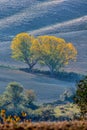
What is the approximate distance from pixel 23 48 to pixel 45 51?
287 inches

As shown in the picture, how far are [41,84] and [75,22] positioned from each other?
255 ft

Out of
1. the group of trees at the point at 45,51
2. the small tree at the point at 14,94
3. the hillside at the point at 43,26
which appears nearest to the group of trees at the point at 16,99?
the small tree at the point at 14,94

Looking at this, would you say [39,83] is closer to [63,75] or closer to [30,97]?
[63,75]

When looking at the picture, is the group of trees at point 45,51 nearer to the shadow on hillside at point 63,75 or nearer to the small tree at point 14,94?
the shadow on hillside at point 63,75

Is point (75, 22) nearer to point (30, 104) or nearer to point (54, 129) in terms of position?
point (30, 104)

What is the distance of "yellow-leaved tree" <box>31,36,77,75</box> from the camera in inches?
4811

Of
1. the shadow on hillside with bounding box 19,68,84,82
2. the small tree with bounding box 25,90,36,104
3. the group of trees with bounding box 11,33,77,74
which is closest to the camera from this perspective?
the small tree with bounding box 25,90,36,104

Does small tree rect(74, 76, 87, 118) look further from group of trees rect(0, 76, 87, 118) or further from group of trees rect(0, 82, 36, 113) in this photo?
group of trees rect(0, 82, 36, 113)

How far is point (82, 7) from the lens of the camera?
629ft

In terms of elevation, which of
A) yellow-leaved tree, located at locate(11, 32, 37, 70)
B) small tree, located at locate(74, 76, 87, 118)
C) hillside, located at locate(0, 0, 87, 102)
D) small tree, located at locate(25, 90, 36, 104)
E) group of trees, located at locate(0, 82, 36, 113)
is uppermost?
small tree, located at locate(74, 76, 87, 118)

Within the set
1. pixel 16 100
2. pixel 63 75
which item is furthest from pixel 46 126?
pixel 63 75

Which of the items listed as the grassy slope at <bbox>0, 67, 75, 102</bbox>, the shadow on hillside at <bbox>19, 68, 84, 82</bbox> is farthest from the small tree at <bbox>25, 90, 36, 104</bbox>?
the shadow on hillside at <bbox>19, 68, 84, 82</bbox>

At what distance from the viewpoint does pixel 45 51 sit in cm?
12531

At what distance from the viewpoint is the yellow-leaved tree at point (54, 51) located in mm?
122188
